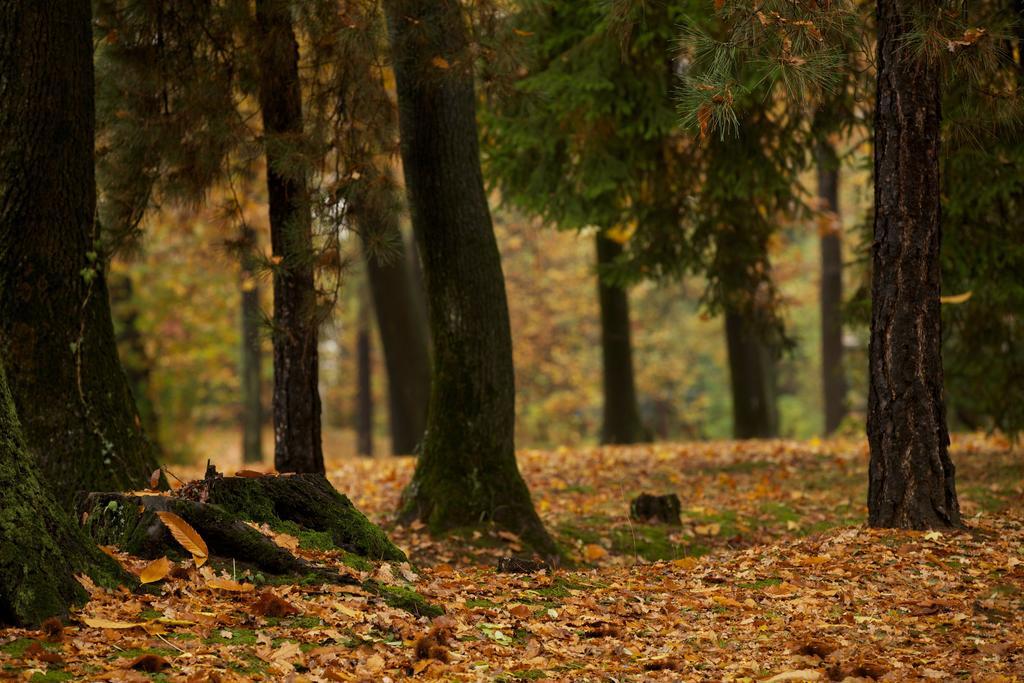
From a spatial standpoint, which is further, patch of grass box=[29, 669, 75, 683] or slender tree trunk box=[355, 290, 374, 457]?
slender tree trunk box=[355, 290, 374, 457]

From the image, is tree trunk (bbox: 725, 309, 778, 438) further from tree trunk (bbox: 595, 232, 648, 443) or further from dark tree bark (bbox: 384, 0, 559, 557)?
dark tree bark (bbox: 384, 0, 559, 557)

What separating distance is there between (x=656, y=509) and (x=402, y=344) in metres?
6.33

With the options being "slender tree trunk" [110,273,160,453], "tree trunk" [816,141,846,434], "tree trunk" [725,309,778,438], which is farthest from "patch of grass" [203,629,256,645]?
"tree trunk" [816,141,846,434]

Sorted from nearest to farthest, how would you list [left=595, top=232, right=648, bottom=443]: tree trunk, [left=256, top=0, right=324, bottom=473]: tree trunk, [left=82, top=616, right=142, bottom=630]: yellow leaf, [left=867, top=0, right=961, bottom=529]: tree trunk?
[left=82, top=616, right=142, bottom=630]: yellow leaf, [left=867, top=0, right=961, bottom=529]: tree trunk, [left=256, top=0, right=324, bottom=473]: tree trunk, [left=595, top=232, right=648, bottom=443]: tree trunk

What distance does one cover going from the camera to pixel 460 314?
812 cm

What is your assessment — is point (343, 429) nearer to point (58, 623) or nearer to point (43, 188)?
point (43, 188)

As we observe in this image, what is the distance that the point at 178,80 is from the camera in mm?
8227

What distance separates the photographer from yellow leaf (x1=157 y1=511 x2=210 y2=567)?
485 cm

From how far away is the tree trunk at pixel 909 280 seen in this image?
262 inches

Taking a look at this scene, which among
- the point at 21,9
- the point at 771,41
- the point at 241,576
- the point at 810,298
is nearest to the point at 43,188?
the point at 21,9

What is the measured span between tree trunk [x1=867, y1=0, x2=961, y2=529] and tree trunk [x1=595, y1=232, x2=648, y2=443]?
7260 millimetres

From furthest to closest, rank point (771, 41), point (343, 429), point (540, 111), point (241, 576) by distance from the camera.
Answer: point (343, 429)
point (540, 111)
point (771, 41)
point (241, 576)

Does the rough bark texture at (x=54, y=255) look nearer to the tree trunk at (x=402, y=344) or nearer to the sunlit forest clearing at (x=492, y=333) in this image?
the sunlit forest clearing at (x=492, y=333)

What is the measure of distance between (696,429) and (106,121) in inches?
1032
